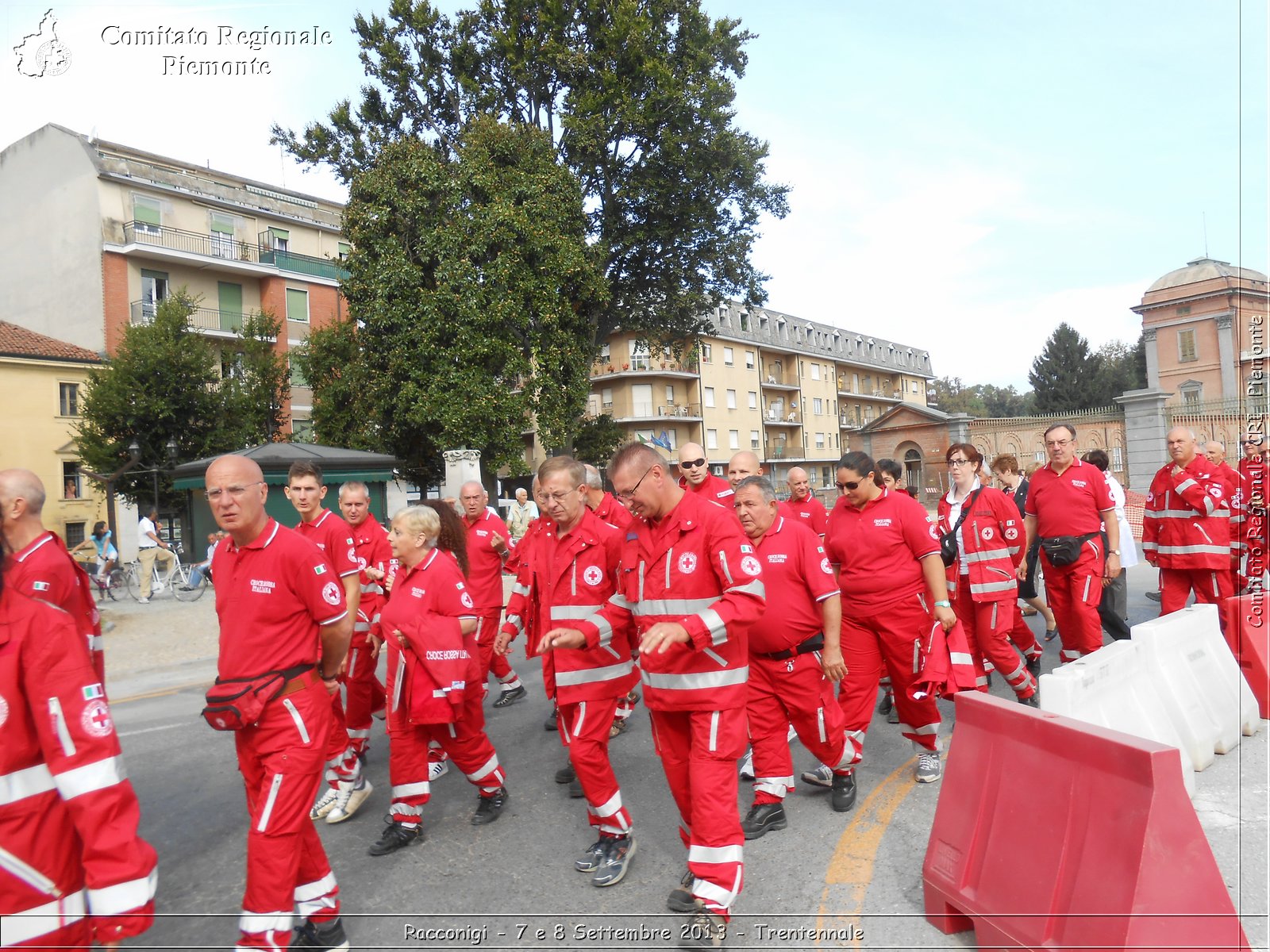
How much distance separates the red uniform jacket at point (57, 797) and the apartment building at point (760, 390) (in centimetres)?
4028

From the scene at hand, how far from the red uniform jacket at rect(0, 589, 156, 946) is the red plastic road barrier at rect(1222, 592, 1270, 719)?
6742mm

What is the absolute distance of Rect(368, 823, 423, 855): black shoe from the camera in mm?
4418

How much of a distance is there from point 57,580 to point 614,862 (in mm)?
2968

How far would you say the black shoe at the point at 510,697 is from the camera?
7.89 meters

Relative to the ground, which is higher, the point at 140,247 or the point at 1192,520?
the point at 140,247

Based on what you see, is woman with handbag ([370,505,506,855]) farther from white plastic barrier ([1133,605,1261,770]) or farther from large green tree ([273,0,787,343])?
large green tree ([273,0,787,343])

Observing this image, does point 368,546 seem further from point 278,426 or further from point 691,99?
point 278,426

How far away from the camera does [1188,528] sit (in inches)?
289

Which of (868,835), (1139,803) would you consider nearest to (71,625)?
(1139,803)

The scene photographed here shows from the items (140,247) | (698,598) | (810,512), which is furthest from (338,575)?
(140,247)

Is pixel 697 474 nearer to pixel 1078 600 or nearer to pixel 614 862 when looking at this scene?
pixel 614 862

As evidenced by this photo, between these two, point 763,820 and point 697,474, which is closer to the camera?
point 763,820

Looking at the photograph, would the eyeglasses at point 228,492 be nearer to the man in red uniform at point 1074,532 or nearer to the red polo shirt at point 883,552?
the red polo shirt at point 883,552

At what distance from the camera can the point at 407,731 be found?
450cm
